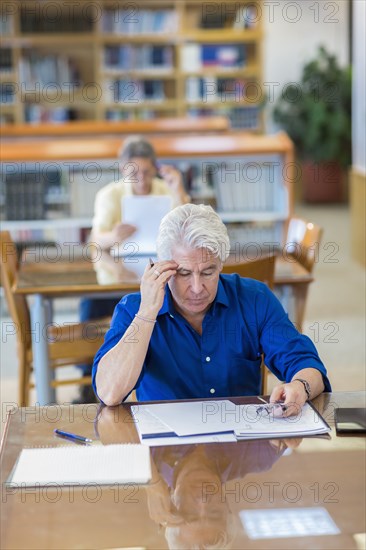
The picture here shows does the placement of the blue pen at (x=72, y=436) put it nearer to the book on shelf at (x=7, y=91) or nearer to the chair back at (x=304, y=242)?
the chair back at (x=304, y=242)

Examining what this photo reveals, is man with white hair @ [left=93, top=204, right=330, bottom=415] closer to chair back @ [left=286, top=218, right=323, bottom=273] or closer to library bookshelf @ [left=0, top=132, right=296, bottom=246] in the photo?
chair back @ [left=286, top=218, right=323, bottom=273]

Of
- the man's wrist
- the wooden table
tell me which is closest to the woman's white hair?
the man's wrist

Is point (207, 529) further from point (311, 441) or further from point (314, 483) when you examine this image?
point (311, 441)

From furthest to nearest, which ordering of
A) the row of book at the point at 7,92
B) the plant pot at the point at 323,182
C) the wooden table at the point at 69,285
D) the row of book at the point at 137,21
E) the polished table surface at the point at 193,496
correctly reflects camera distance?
Answer: the plant pot at the point at 323,182
the row of book at the point at 7,92
the row of book at the point at 137,21
the wooden table at the point at 69,285
the polished table surface at the point at 193,496

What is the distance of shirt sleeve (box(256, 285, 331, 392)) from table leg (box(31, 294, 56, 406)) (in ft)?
4.60

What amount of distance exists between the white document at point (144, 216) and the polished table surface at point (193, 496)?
2025 millimetres

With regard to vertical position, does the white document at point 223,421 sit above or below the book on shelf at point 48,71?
below

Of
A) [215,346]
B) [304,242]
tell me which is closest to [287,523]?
[215,346]

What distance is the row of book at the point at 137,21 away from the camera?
988 centimetres

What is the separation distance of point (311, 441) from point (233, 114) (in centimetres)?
872

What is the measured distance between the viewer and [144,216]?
12.9 feet

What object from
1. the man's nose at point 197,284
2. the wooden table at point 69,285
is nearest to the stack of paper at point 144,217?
the wooden table at point 69,285

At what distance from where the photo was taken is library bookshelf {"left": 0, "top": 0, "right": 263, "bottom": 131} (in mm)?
9898

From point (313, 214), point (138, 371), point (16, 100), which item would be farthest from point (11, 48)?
point (138, 371)
